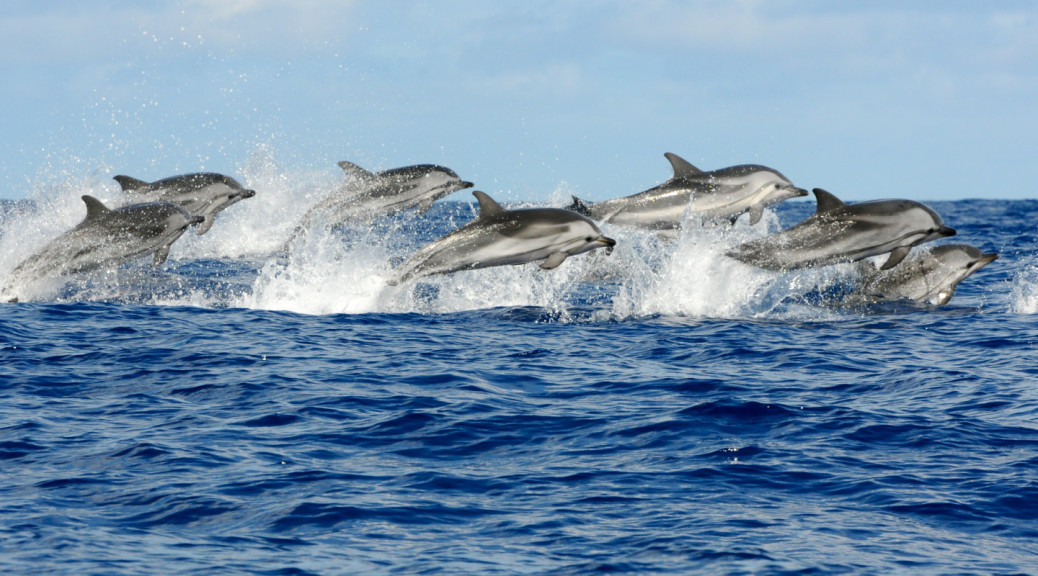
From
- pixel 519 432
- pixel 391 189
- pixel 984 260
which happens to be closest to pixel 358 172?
pixel 391 189

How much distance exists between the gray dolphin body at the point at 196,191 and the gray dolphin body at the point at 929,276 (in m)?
10.1

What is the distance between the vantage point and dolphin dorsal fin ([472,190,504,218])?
13727 mm

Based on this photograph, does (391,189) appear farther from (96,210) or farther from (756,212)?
(756,212)

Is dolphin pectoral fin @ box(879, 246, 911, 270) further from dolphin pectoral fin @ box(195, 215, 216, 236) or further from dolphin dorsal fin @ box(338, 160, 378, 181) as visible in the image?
dolphin pectoral fin @ box(195, 215, 216, 236)

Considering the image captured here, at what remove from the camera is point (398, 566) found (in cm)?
628

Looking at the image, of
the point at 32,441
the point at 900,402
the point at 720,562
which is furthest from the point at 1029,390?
the point at 32,441

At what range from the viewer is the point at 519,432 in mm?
9297

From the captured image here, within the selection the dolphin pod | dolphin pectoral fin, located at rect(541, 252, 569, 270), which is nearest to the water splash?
the dolphin pod

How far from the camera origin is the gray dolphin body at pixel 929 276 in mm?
16906

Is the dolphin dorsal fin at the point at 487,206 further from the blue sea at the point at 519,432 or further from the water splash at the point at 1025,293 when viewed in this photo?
the water splash at the point at 1025,293

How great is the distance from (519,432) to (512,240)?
459 centimetres

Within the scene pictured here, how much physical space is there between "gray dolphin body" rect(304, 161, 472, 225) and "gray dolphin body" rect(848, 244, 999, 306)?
269 inches

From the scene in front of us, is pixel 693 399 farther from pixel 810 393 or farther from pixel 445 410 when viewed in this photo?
pixel 445 410

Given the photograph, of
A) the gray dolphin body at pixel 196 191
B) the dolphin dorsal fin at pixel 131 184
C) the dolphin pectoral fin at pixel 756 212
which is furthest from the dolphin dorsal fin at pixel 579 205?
the dolphin dorsal fin at pixel 131 184
